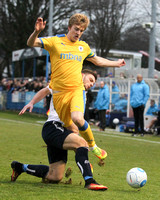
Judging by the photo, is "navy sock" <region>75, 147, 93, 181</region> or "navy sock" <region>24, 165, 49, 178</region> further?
"navy sock" <region>24, 165, 49, 178</region>

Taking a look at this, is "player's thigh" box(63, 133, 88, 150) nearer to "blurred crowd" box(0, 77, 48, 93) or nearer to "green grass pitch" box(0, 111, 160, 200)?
"green grass pitch" box(0, 111, 160, 200)

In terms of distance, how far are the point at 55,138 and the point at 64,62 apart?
1096 mm

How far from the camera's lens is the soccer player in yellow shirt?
5.61 meters

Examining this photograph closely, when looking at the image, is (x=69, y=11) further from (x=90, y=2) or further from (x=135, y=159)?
(x=135, y=159)

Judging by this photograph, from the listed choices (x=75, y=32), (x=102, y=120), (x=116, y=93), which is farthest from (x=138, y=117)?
(x=75, y=32)

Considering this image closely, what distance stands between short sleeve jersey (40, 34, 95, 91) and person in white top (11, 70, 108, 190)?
256mm

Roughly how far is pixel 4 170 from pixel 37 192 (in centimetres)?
180

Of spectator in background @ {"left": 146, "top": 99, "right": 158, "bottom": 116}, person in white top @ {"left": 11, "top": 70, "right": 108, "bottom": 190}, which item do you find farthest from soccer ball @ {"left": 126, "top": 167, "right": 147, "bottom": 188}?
spectator in background @ {"left": 146, "top": 99, "right": 158, "bottom": 116}

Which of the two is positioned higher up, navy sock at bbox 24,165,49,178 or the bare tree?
the bare tree

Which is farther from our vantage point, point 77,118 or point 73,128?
point 73,128

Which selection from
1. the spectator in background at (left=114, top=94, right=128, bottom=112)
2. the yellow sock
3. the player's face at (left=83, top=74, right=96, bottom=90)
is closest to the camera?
the yellow sock

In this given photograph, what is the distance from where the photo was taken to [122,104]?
19.2 meters

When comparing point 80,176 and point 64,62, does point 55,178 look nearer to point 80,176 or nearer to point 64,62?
point 80,176

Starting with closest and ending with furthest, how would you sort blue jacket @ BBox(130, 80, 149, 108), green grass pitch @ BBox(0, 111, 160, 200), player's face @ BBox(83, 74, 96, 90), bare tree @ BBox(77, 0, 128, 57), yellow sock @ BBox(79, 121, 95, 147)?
green grass pitch @ BBox(0, 111, 160, 200)
yellow sock @ BBox(79, 121, 95, 147)
player's face @ BBox(83, 74, 96, 90)
blue jacket @ BBox(130, 80, 149, 108)
bare tree @ BBox(77, 0, 128, 57)
